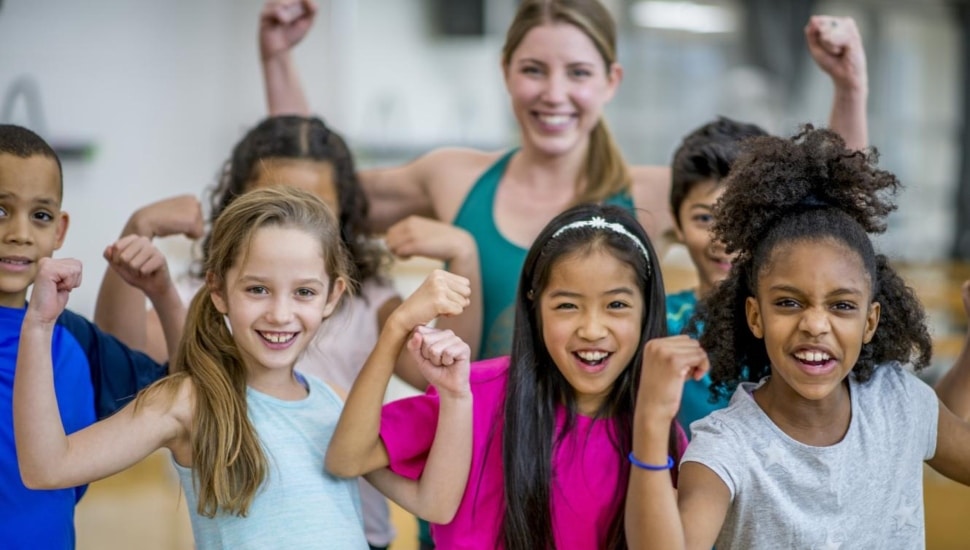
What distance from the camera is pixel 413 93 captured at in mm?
6934

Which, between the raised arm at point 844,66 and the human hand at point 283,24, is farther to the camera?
the human hand at point 283,24

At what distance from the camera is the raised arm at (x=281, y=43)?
8.47 feet

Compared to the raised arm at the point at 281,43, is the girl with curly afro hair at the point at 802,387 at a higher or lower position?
lower

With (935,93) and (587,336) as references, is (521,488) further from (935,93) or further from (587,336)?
(935,93)

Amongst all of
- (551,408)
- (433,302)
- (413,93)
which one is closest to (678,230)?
(551,408)

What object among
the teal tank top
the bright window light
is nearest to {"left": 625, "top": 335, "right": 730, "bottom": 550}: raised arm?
the teal tank top

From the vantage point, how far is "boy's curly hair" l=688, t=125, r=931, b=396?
5.52 feet

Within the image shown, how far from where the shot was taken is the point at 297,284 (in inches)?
68.2

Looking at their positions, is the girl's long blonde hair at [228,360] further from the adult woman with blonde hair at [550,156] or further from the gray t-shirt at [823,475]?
the gray t-shirt at [823,475]

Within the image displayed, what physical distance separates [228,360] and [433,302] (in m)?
0.36

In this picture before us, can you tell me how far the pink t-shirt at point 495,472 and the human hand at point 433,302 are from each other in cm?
15

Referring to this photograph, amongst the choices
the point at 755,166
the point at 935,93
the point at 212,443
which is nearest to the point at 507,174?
the point at 755,166

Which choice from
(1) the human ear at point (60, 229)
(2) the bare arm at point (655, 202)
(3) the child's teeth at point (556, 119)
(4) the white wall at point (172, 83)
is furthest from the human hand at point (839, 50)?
(4) the white wall at point (172, 83)

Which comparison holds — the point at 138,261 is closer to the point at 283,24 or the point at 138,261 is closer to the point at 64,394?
the point at 64,394
